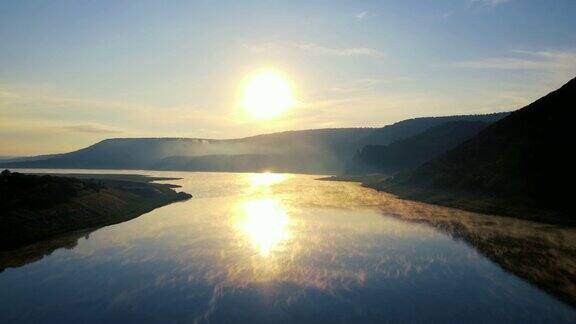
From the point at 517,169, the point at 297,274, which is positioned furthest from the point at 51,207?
the point at 517,169

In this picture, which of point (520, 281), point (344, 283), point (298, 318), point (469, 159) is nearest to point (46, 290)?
point (298, 318)

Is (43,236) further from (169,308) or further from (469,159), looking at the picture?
(469,159)

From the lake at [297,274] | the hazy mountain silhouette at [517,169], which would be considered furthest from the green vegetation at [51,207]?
the hazy mountain silhouette at [517,169]

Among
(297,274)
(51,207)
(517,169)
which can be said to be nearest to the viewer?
(297,274)

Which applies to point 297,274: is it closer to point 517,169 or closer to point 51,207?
point 51,207

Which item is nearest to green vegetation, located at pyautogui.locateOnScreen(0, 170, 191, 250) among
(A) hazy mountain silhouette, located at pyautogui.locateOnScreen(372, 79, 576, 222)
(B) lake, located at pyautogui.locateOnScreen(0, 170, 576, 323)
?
(B) lake, located at pyautogui.locateOnScreen(0, 170, 576, 323)

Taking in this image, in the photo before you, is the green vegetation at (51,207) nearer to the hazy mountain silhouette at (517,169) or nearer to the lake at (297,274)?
the lake at (297,274)
